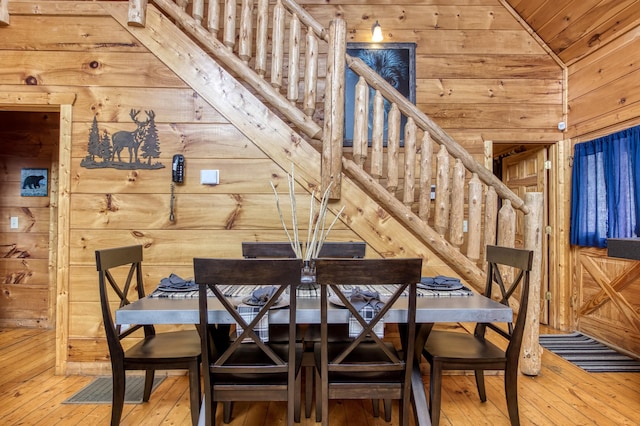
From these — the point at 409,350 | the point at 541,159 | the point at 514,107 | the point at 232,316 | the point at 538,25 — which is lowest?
the point at 409,350

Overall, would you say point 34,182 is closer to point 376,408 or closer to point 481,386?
point 376,408

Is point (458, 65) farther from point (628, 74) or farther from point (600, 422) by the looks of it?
point (600, 422)

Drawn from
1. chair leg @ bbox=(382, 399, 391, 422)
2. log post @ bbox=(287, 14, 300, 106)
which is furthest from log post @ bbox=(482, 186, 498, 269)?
log post @ bbox=(287, 14, 300, 106)

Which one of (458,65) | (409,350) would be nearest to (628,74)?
(458,65)

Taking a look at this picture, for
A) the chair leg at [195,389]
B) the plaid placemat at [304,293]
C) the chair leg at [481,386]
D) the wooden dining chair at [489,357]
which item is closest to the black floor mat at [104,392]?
the chair leg at [195,389]

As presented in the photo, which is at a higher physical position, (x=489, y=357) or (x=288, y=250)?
(x=288, y=250)

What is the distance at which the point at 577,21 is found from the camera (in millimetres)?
3438

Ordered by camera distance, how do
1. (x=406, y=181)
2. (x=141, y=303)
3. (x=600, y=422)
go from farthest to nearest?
(x=406, y=181) → (x=600, y=422) → (x=141, y=303)

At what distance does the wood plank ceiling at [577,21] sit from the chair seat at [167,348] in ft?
13.2

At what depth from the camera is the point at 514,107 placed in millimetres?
3805

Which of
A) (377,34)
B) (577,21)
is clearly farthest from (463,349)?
(577,21)

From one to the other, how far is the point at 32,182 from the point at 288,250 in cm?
306

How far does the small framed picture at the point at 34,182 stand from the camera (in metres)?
3.80

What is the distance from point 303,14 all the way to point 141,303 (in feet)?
7.06
